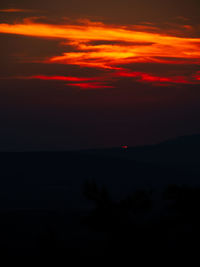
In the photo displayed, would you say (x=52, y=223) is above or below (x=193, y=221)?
below

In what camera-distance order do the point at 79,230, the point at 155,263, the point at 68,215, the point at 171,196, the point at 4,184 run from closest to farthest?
the point at 155,263 < the point at 171,196 < the point at 79,230 < the point at 68,215 < the point at 4,184

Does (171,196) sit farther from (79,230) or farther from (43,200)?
(43,200)

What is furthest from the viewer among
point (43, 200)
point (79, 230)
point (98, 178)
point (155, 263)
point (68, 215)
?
point (98, 178)

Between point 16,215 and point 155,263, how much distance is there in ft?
27.3

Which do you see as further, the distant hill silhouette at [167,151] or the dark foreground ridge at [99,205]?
the distant hill silhouette at [167,151]

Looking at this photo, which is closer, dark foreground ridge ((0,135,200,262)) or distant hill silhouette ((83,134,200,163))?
dark foreground ridge ((0,135,200,262))

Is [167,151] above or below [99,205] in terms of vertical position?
below

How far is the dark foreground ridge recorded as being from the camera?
1091cm

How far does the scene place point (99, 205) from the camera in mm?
11422

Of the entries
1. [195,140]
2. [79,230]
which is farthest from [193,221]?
[195,140]

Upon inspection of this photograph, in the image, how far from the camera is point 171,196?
11.3 m

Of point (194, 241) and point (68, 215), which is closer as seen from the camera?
point (194, 241)

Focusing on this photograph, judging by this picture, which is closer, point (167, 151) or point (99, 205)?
point (99, 205)

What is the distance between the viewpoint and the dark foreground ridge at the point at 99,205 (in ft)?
35.8
